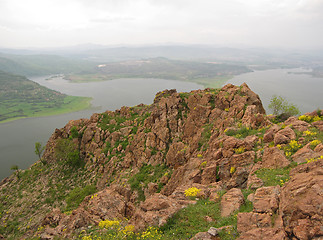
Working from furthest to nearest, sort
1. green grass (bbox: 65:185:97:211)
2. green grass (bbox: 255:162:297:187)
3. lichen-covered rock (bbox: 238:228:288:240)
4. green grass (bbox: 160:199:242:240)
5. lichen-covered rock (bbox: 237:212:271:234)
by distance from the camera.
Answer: green grass (bbox: 65:185:97:211), green grass (bbox: 255:162:297:187), green grass (bbox: 160:199:242:240), lichen-covered rock (bbox: 237:212:271:234), lichen-covered rock (bbox: 238:228:288:240)

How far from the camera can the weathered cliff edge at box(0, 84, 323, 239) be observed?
12.4 meters

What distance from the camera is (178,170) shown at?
29031 mm

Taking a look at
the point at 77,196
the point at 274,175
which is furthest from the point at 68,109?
the point at 274,175

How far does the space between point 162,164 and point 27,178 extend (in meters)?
39.1

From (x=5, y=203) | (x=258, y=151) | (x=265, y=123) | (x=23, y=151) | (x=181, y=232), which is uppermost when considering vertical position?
(x=265, y=123)

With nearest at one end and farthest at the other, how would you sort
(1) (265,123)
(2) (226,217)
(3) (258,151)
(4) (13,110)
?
(2) (226,217) < (3) (258,151) < (1) (265,123) < (4) (13,110)

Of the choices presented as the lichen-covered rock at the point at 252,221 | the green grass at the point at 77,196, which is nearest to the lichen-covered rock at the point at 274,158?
the lichen-covered rock at the point at 252,221

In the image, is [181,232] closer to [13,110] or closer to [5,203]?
[5,203]

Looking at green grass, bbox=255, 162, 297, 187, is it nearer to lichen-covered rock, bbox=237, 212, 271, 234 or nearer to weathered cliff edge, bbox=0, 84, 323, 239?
weathered cliff edge, bbox=0, 84, 323, 239

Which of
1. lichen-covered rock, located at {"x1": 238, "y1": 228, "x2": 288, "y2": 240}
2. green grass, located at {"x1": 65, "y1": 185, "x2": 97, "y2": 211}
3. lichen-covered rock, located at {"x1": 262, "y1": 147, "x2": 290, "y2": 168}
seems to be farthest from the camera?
green grass, located at {"x1": 65, "y1": 185, "x2": 97, "y2": 211}

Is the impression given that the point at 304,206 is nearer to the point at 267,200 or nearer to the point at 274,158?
the point at 267,200

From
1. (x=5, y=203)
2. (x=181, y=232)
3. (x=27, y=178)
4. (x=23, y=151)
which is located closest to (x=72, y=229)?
(x=181, y=232)

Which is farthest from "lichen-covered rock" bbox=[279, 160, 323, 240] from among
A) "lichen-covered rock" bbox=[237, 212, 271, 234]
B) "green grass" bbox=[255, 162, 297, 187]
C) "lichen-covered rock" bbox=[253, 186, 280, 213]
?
"green grass" bbox=[255, 162, 297, 187]

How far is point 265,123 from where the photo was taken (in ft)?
89.7
